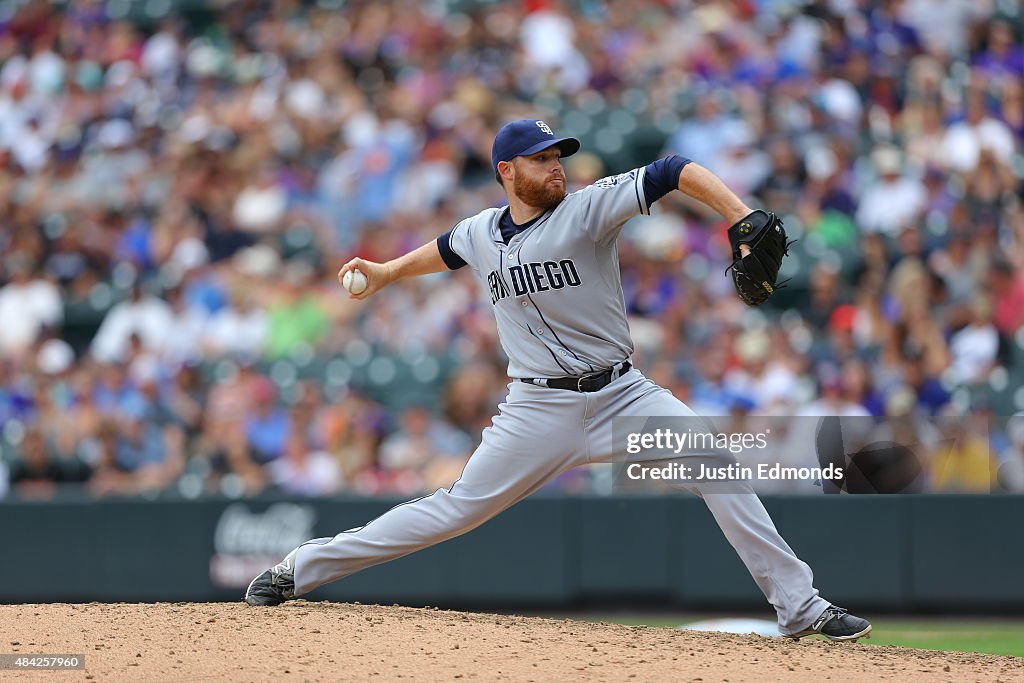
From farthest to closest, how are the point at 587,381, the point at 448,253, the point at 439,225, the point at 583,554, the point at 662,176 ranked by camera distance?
1. the point at 439,225
2. the point at 583,554
3. the point at 448,253
4. the point at 587,381
5. the point at 662,176

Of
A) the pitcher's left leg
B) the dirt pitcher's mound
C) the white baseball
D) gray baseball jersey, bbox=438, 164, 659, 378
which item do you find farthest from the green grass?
the white baseball

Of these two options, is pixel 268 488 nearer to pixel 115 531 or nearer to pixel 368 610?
pixel 115 531

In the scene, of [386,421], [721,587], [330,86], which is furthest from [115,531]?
[330,86]

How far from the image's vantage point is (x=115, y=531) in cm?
920

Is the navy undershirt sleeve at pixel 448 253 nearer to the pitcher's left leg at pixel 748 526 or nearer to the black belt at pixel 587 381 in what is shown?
the black belt at pixel 587 381

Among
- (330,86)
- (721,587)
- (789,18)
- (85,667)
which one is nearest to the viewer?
(85,667)

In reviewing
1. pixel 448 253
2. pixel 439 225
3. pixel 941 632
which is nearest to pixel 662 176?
pixel 448 253

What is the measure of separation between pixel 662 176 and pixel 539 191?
48cm

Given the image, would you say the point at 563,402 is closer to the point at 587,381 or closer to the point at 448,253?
the point at 587,381

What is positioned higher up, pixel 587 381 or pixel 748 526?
pixel 587 381

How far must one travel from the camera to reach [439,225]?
10.8 metres

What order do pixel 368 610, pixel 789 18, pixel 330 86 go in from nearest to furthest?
pixel 368 610
pixel 789 18
pixel 330 86

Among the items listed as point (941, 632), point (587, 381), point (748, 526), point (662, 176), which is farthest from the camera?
point (941, 632)

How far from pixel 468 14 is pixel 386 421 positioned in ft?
15.7
